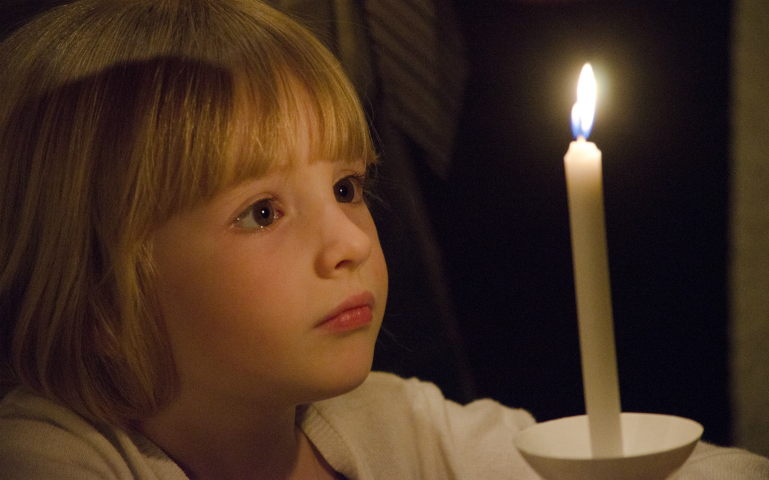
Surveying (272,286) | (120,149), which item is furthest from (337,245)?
(120,149)

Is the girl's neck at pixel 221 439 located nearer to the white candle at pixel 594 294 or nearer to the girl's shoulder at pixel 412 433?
the girl's shoulder at pixel 412 433

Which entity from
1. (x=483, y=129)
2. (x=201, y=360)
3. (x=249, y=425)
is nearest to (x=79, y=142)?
(x=201, y=360)

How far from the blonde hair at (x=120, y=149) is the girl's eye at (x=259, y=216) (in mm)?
31

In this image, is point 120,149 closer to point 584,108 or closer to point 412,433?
point 584,108

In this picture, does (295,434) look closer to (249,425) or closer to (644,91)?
(249,425)

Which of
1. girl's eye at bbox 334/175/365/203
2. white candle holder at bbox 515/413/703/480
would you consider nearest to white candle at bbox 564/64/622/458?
white candle holder at bbox 515/413/703/480

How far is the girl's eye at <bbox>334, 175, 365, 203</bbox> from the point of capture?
0.68 m

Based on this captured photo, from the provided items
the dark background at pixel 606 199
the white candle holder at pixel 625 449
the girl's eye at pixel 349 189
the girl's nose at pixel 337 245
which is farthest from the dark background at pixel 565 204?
the white candle holder at pixel 625 449

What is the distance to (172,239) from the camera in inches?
22.5

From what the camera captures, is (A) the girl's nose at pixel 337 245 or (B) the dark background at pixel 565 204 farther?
(B) the dark background at pixel 565 204

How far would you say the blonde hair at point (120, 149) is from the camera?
561mm

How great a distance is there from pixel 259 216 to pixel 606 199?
398mm

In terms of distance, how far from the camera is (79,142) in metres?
0.58

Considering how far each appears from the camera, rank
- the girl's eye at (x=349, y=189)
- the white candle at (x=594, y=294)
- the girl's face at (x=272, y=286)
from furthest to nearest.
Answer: the girl's eye at (x=349, y=189)
the girl's face at (x=272, y=286)
the white candle at (x=594, y=294)
